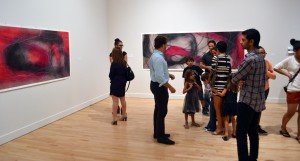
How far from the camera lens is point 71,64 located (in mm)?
5844

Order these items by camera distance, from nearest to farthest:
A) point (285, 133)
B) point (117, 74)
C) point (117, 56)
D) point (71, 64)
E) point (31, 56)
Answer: point (285, 133)
point (31, 56)
point (117, 56)
point (117, 74)
point (71, 64)

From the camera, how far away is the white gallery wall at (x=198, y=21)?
6387 millimetres

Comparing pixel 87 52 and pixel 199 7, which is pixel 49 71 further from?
pixel 199 7

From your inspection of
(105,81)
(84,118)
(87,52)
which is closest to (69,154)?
(84,118)

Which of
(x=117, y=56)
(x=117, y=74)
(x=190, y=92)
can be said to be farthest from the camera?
(x=117, y=74)

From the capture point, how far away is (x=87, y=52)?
655cm

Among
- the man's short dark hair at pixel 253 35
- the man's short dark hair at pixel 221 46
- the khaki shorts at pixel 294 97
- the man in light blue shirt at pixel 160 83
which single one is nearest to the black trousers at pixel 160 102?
the man in light blue shirt at pixel 160 83

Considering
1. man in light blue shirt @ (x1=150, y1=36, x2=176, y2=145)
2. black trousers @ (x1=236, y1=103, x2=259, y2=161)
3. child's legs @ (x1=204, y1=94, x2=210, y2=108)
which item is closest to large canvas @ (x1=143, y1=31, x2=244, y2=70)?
child's legs @ (x1=204, y1=94, x2=210, y2=108)

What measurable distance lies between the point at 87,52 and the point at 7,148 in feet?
10.8

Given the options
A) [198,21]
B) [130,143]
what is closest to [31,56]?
[130,143]

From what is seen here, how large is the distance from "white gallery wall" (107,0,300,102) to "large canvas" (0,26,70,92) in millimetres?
2348

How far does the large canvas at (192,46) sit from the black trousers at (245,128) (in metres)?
4.14

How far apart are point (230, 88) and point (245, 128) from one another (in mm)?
477

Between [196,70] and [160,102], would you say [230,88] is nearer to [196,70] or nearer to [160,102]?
[160,102]
